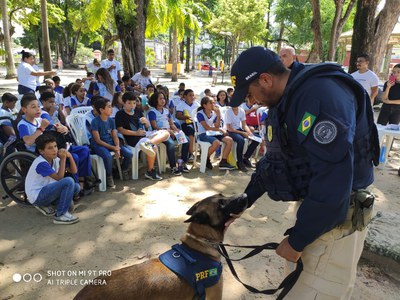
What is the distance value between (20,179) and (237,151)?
12.2ft

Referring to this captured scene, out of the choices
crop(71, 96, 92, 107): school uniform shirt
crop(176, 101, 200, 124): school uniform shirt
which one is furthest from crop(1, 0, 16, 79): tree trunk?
crop(176, 101, 200, 124): school uniform shirt

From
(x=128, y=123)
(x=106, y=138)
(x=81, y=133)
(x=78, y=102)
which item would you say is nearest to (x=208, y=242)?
(x=106, y=138)

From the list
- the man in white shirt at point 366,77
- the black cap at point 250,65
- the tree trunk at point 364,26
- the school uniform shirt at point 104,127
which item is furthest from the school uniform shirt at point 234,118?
the black cap at point 250,65

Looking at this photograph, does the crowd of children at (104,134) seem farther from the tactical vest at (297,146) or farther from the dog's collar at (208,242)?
the tactical vest at (297,146)

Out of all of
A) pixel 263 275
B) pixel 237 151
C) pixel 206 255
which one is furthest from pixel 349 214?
pixel 237 151

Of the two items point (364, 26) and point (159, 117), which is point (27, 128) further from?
point (364, 26)

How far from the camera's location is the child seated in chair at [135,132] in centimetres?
520

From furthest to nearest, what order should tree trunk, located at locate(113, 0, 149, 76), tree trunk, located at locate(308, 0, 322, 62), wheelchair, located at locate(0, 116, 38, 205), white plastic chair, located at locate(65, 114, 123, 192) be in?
tree trunk, located at locate(113, 0, 149, 76) → tree trunk, located at locate(308, 0, 322, 62) → white plastic chair, located at locate(65, 114, 123, 192) → wheelchair, located at locate(0, 116, 38, 205)

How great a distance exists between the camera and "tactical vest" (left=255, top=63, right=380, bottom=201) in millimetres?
1365

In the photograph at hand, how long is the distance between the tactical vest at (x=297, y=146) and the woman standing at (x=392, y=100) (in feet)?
18.9

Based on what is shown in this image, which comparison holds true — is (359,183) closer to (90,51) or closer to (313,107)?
(313,107)

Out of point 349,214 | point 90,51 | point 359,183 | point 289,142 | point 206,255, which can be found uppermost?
point 90,51

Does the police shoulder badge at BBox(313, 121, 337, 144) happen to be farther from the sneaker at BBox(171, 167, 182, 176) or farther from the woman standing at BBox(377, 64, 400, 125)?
the woman standing at BBox(377, 64, 400, 125)

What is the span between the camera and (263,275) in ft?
9.38
